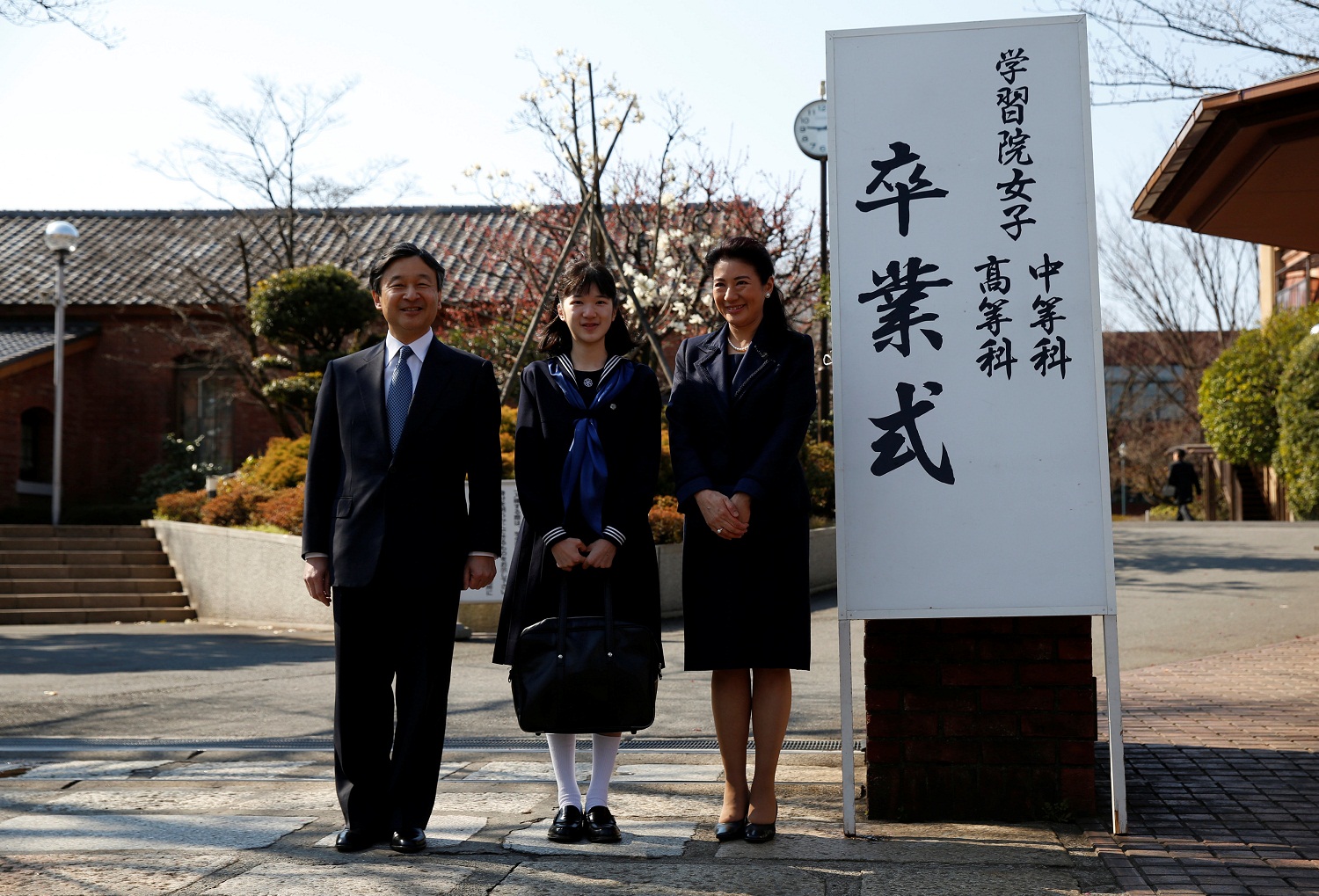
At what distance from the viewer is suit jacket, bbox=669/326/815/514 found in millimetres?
3883

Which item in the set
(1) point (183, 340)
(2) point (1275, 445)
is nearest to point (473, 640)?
(1) point (183, 340)

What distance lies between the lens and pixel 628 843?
3.79 metres

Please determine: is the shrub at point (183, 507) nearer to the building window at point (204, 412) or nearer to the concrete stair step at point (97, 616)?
the concrete stair step at point (97, 616)

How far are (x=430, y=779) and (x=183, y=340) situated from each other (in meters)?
21.7

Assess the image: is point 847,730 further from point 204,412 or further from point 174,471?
point 204,412

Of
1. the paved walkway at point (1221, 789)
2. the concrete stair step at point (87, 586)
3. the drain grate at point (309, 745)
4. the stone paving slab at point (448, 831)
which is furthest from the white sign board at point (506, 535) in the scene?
the concrete stair step at point (87, 586)

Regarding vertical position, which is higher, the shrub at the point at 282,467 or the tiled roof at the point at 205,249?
the tiled roof at the point at 205,249

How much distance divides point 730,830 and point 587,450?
1331mm

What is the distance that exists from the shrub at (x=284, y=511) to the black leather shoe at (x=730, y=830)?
1000 cm

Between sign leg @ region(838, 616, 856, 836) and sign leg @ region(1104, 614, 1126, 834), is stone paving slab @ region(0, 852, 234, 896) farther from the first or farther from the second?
sign leg @ region(1104, 614, 1126, 834)

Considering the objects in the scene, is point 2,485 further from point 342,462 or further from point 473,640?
point 342,462

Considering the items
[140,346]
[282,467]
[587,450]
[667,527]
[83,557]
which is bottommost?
[83,557]

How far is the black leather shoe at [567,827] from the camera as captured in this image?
150 inches

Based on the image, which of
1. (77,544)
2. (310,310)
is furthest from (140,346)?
(310,310)
